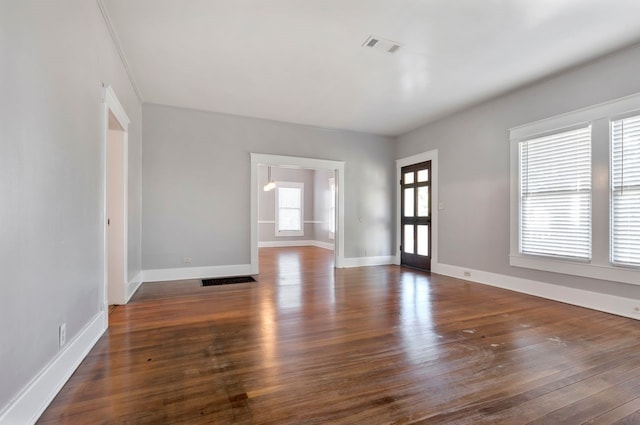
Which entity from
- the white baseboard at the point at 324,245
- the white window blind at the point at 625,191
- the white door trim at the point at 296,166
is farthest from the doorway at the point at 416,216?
the white baseboard at the point at 324,245

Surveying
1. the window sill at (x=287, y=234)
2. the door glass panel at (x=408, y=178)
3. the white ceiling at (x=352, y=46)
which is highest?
the white ceiling at (x=352, y=46)

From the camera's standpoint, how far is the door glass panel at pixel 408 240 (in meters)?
6.50

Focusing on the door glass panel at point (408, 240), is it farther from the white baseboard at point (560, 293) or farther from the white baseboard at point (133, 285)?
the white baseboard at point (133, 285)

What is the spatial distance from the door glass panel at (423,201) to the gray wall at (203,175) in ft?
6.11

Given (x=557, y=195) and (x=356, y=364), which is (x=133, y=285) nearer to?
(x=356, y=364)

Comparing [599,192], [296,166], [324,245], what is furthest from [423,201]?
[324,245]

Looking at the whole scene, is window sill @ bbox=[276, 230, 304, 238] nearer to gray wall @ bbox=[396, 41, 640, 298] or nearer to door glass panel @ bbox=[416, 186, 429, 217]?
door glass panel @ bbox=[416, 186, 429, 217]

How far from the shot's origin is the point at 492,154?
4746 mm

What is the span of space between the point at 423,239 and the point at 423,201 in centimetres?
77

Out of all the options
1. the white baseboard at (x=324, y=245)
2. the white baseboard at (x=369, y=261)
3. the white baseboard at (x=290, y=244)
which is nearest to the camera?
the white baseboard at (x=369, y=261)

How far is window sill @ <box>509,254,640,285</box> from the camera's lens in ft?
10.6

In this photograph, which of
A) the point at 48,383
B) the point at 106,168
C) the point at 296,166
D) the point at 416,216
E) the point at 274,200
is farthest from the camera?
the point at 274,200

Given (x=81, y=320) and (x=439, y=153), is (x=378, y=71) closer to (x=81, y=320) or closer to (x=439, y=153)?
(x=439, y=153)

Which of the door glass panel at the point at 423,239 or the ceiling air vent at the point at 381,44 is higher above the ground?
the ceiling air vent at the point at 381,44
